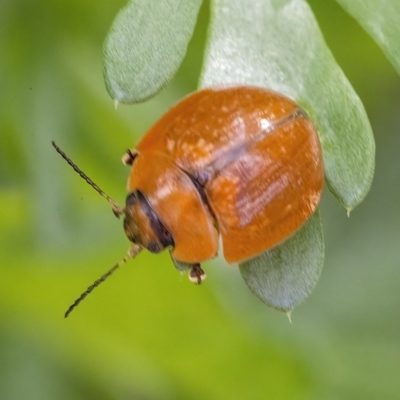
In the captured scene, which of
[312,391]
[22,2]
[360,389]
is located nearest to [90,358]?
[312,391]

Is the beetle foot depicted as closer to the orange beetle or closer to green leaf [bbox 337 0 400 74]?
the orange beetle

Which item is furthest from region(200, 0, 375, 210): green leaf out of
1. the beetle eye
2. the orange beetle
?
the beetle eye

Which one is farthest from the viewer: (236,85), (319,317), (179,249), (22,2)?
(319,317)

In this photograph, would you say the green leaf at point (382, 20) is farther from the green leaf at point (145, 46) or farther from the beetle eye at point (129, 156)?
the beetle eye at point (129, 156)

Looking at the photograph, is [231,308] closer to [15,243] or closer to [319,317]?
[319,317]

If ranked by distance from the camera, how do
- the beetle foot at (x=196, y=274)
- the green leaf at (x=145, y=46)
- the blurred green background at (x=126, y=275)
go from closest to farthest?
the green leaf at (x=145, y=46), the beetle foot at (x=196, y=274), the blurred green background at (x=126, y=275)

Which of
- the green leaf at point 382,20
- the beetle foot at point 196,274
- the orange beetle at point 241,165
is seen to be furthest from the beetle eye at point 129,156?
the green leaf at point 382,20

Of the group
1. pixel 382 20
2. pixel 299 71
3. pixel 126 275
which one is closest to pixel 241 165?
pixel 299 71
